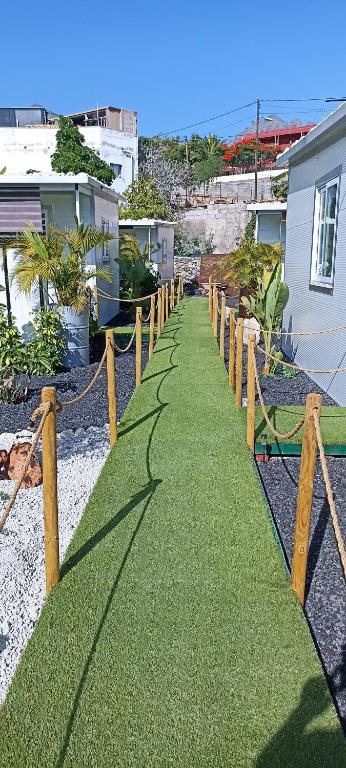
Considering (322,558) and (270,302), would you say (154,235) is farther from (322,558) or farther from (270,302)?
(322,558)

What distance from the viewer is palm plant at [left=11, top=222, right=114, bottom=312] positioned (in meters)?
9.16

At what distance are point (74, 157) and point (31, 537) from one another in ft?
94.3

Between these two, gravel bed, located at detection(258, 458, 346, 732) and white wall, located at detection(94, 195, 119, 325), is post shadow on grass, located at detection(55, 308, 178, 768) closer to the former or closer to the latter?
gravel bed, located at detection(258, 458, 346, 732)

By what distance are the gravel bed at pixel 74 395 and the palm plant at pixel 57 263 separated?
1176 mm

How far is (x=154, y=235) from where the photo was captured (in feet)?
69.1

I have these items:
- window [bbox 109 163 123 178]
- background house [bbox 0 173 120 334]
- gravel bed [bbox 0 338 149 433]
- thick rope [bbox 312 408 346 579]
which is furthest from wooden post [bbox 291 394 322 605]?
window [bbox 109 163 123 178]

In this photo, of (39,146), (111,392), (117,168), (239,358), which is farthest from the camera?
(117,168)

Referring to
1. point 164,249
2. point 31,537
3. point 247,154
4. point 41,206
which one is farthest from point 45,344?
point 247,154

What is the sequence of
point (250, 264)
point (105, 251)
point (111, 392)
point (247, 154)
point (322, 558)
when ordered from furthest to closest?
1. point (247, 154)
2. point (105, 251)
3. point (250, 264)
4. point (111, 392)
5. point (322, 558)

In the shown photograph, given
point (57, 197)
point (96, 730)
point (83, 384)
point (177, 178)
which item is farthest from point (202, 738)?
point (177, 178)

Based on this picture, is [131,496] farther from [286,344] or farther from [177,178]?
[177,178]

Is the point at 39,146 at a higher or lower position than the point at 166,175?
higher

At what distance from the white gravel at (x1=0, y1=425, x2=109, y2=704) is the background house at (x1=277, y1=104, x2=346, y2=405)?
3.25m

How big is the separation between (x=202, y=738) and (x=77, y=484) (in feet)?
9.64
